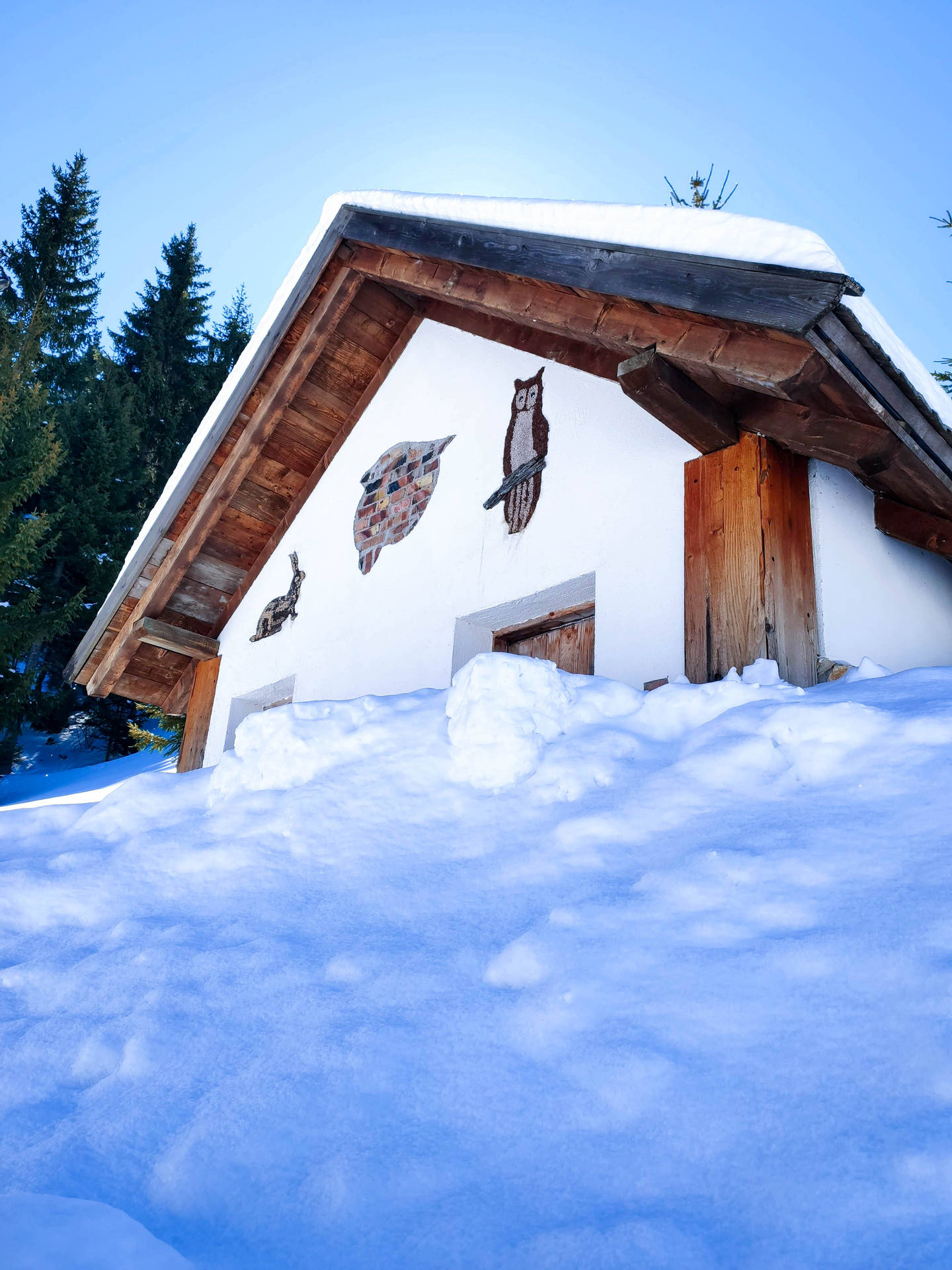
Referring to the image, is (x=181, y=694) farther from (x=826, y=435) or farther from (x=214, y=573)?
(x=826, y=435)

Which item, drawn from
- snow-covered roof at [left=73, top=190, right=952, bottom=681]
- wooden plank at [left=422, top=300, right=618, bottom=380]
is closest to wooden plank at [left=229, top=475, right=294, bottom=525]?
snow-covered roof at [left=73, top=190, right=952, bottom=681]

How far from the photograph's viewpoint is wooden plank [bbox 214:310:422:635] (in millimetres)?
6172

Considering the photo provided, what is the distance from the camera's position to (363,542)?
5.83 meters

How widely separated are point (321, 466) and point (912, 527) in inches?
157

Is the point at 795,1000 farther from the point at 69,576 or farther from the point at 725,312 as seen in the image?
the point at 69,576

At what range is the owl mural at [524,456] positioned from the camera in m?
4.70

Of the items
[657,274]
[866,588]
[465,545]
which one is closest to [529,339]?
[465,545]

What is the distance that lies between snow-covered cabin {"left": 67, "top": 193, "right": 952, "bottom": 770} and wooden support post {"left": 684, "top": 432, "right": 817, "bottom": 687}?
1cm

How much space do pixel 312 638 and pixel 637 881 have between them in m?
4.29

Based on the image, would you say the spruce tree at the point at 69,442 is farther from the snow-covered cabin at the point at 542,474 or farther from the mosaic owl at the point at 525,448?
the mosaic owl at the point at 525,448

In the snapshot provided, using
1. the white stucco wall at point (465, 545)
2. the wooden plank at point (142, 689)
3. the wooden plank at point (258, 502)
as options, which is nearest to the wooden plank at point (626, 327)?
the white stucco wall at point (465, 545)

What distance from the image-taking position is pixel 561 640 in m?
4.62

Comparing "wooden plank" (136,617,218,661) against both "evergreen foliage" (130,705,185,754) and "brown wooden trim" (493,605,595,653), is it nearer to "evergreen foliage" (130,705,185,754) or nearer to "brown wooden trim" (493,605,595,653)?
"brown wooden trim" (493,605,595,653)

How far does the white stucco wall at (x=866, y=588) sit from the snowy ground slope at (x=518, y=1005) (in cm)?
111
